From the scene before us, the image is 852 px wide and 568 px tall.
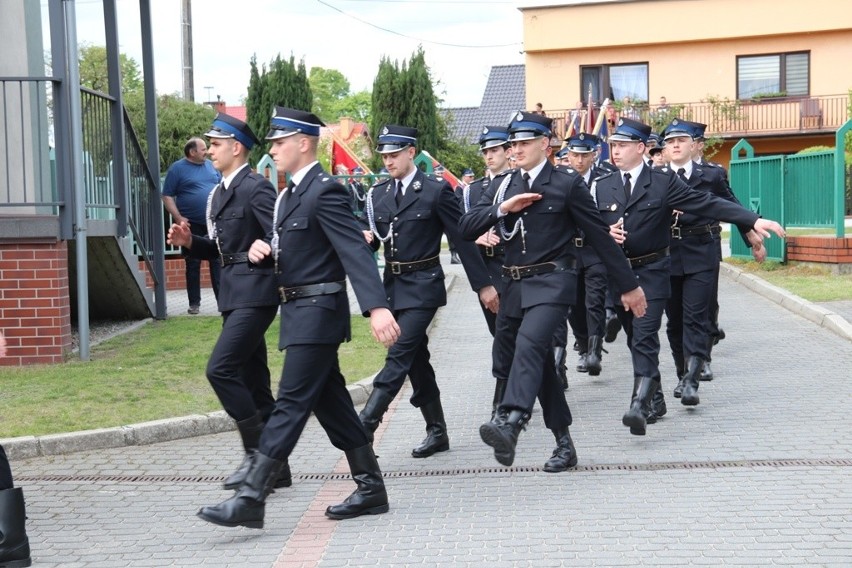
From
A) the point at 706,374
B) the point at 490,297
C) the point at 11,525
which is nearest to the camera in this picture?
the point at 11,525

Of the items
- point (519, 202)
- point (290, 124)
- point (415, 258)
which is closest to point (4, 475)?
point (290, 124)

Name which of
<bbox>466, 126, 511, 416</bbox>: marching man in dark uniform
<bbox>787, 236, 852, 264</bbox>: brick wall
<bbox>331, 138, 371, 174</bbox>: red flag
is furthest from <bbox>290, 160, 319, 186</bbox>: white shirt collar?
<bbox>331, 138, 371, 174</bbox>: red flag

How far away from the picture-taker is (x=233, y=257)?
6.61 metres

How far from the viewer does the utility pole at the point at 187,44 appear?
3531cm

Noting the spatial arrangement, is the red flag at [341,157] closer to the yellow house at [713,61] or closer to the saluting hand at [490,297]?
the yellow house at [713,61]

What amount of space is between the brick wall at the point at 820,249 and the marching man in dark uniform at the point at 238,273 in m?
12.5

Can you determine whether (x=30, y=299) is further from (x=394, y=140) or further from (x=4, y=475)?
(x=4, y=475)

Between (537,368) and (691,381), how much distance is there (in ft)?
8.20

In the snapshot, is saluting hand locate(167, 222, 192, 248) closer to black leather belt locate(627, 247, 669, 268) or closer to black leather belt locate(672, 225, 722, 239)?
black leather belt locate(627, 247, 669, 268)

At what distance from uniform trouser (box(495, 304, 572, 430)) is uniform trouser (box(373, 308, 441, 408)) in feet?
2.12

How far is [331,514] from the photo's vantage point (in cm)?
604

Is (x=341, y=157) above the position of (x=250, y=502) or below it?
above

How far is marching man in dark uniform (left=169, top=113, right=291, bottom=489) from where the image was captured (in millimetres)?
6445

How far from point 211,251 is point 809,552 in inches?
139
